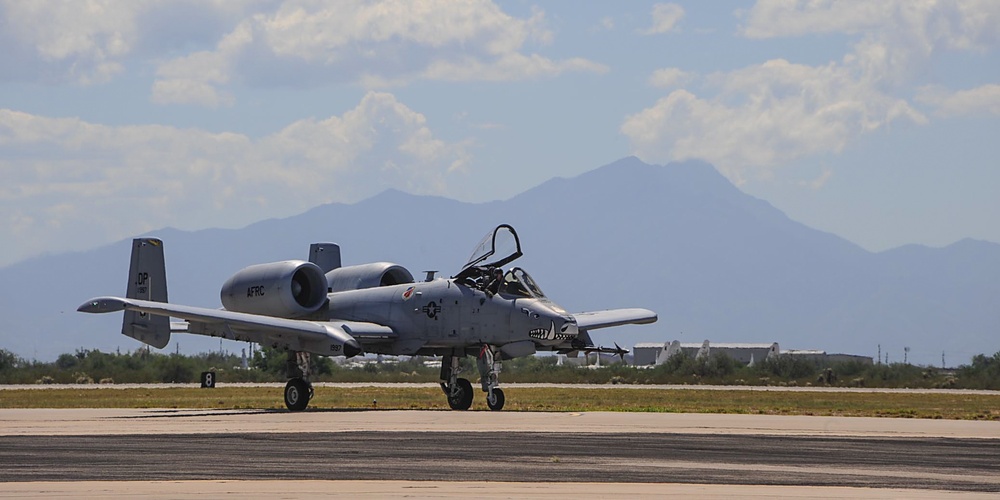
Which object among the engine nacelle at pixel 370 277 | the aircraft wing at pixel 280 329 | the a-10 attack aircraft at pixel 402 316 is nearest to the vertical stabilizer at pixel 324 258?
the engine nacelle at pixel 370 277

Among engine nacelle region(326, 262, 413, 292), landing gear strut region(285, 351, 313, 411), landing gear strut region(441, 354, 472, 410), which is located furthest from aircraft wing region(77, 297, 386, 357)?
engine nacelle region(326, 262, 413, 292)

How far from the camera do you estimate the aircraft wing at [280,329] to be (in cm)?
2984

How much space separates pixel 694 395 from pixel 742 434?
24.0 metres

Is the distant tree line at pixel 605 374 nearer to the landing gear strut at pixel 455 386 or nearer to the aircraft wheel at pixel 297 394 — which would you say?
the landing gear strut at pixel 455 386

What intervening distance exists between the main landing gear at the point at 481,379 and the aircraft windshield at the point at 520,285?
134cm

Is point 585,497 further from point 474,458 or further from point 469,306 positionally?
point 469,306

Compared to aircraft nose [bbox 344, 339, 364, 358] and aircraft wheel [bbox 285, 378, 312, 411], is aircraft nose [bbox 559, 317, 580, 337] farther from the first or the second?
aircraft wheel [bbox 285, 378, 312, 411]

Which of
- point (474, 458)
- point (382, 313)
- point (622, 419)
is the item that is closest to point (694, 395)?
point (382, 313)

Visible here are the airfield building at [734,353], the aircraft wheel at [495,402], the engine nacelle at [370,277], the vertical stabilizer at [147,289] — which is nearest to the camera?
the aircraft wheel at [495,402]

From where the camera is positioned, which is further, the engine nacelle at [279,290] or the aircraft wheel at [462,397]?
the engine nacelle at [279,290]

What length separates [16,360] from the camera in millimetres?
79438

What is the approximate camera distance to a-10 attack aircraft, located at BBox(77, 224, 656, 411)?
98.9ft

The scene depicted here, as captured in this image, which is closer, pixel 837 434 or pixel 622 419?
pixel 837 434

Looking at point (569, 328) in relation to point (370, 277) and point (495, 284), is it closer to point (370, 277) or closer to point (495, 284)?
point (495, 284)
